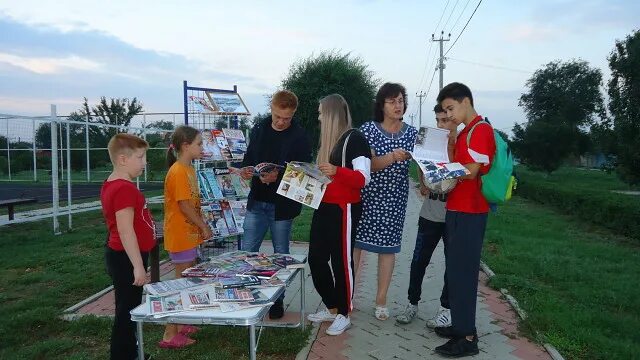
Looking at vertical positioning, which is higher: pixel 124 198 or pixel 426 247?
pixel 124 198

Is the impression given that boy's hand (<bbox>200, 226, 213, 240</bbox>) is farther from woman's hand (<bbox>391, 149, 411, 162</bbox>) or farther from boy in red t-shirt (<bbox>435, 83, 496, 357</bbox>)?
boy in red t-shirt (<bbox>435, 83, 496, 357</bbox>)

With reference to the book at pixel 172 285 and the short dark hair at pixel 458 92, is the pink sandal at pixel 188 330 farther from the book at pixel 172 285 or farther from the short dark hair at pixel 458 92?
the short dark hair at pixel 458 92

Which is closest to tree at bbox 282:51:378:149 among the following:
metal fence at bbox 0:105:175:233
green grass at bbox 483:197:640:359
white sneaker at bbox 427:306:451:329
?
metal fence at bbox 0:105:175:233

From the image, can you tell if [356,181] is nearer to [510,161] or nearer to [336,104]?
[336,104]

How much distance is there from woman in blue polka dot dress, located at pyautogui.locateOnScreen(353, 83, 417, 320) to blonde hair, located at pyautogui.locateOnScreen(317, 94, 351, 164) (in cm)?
34

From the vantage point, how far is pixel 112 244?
3057 millimetres

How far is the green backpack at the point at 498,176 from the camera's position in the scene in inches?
124

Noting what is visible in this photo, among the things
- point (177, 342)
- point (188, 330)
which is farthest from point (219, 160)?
point (177, 342)

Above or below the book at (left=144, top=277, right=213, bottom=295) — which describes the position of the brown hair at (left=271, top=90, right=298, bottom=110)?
above

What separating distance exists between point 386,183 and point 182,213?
163cm

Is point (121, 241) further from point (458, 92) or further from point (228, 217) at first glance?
point (228, 217)

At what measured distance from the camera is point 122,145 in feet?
10.1

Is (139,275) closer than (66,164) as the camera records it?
Yes

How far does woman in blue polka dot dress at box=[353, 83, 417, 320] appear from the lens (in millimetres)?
3889
